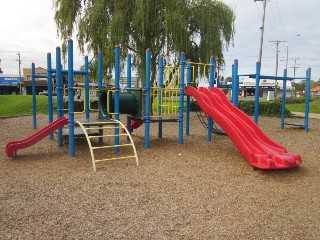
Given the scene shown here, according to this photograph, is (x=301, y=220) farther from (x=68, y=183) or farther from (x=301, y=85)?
(x=301, y=85)

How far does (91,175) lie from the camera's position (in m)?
4.94

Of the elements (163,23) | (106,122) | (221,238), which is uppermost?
(163,23)

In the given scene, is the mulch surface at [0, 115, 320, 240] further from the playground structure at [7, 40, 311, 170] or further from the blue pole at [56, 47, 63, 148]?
the blue pole at [56, 47, 63, 148]

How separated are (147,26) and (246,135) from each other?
28.2 feet

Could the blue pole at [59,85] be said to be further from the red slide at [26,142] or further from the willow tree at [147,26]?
the willow tree at [147,26]

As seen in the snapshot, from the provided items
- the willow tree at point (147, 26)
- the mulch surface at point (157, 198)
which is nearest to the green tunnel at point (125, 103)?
the mulch surface at point (157, 198)

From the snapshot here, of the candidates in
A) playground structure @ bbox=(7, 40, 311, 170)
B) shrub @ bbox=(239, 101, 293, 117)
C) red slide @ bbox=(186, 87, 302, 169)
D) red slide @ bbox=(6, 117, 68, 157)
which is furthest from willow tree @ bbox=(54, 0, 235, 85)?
red slide @ bbox=(6, 117, 68, 157)

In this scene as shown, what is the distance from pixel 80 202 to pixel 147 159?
2.44 m

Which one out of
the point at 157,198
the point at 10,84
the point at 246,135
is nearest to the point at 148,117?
the point at 246,135

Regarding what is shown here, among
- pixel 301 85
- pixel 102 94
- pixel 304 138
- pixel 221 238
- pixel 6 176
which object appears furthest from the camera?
pixel 301 85

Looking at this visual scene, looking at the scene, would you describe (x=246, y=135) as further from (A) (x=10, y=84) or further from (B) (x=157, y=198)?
(A) (x=10, y=84)

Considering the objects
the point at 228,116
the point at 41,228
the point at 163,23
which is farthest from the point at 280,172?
the point at 163,23

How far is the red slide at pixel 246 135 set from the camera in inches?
202

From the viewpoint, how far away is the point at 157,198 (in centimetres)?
398
